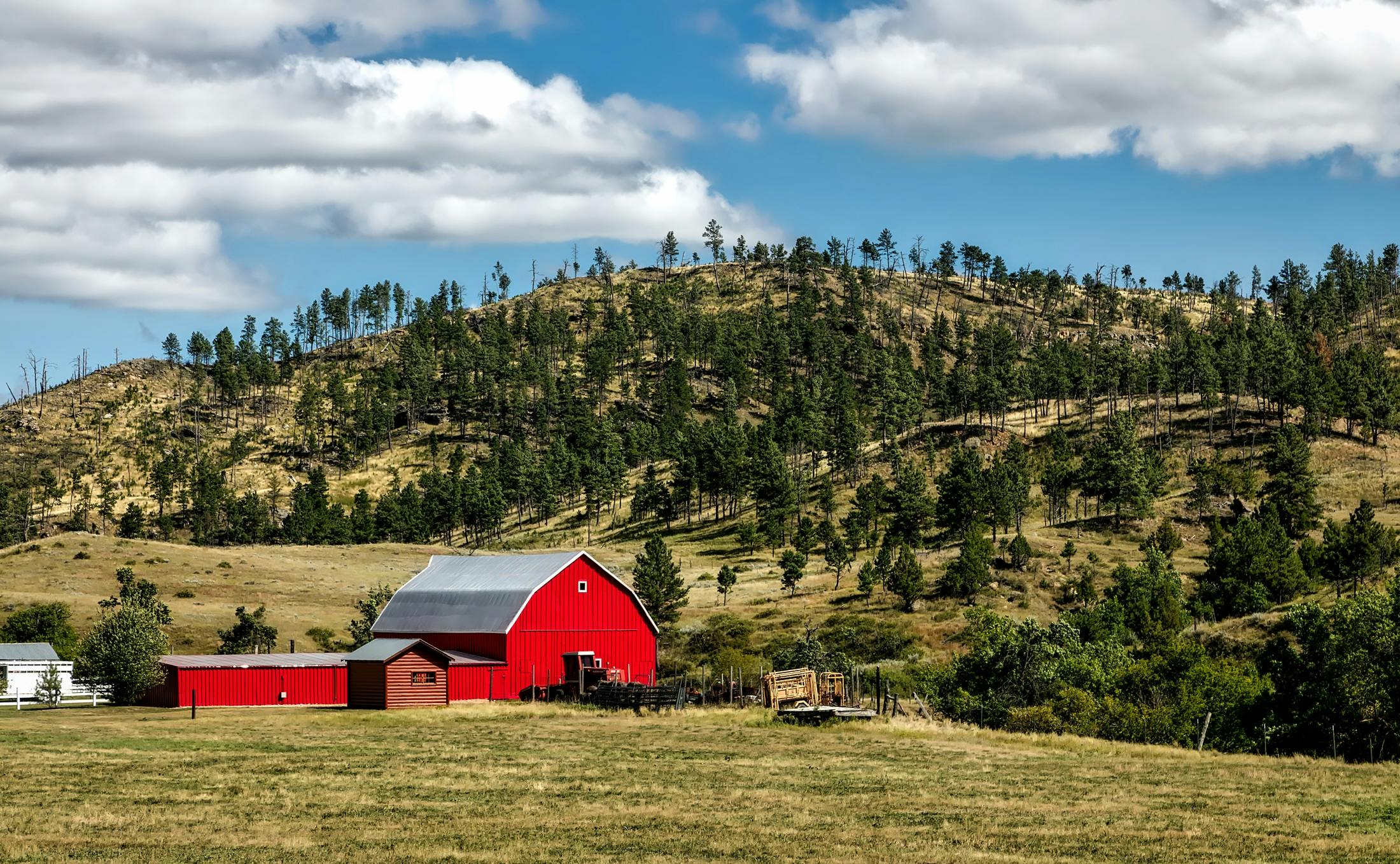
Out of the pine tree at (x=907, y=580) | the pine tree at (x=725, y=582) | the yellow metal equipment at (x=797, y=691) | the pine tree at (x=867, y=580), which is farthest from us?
the pine tree at (x=725, y=582)

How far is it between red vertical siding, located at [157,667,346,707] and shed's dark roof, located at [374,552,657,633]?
478cm

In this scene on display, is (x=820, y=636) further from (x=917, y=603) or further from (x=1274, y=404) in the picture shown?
(x=1274, y=404)

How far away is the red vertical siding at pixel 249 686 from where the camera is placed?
62.2 metres

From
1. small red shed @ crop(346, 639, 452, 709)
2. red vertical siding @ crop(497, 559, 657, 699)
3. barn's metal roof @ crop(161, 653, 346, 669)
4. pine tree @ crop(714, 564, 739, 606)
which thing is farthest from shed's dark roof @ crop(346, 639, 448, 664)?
pine tree @ crop(714, 564, 739, 606)

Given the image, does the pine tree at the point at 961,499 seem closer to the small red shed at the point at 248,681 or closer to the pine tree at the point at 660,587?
the pine tree at the point at 660,587

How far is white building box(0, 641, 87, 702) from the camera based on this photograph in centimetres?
7081

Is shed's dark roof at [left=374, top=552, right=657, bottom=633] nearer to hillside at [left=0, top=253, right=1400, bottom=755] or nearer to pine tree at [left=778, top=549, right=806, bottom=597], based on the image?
hillside at [left=0, top=253, right=1400, bottom=755]

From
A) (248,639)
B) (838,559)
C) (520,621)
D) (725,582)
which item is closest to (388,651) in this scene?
(520,621)

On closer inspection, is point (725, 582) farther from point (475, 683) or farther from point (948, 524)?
point (475, 683)

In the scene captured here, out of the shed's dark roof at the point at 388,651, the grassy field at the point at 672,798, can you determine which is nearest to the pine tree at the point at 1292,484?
the shed's dark roof at the point at 388,651

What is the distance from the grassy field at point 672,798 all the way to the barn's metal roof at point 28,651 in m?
32.6

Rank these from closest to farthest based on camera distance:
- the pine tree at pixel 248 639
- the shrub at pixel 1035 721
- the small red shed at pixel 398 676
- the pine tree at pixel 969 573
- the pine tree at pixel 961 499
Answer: the shrub at pixel 1035 721 < the small red shed at pixel 398 676 < the pine tree at pixel 248 639 < the pine tree at pixel 969 573 < the pine tree at pixel 961 499

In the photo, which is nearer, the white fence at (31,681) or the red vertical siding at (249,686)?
the red vertical siding at (249,686)

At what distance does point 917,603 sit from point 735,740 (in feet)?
185
